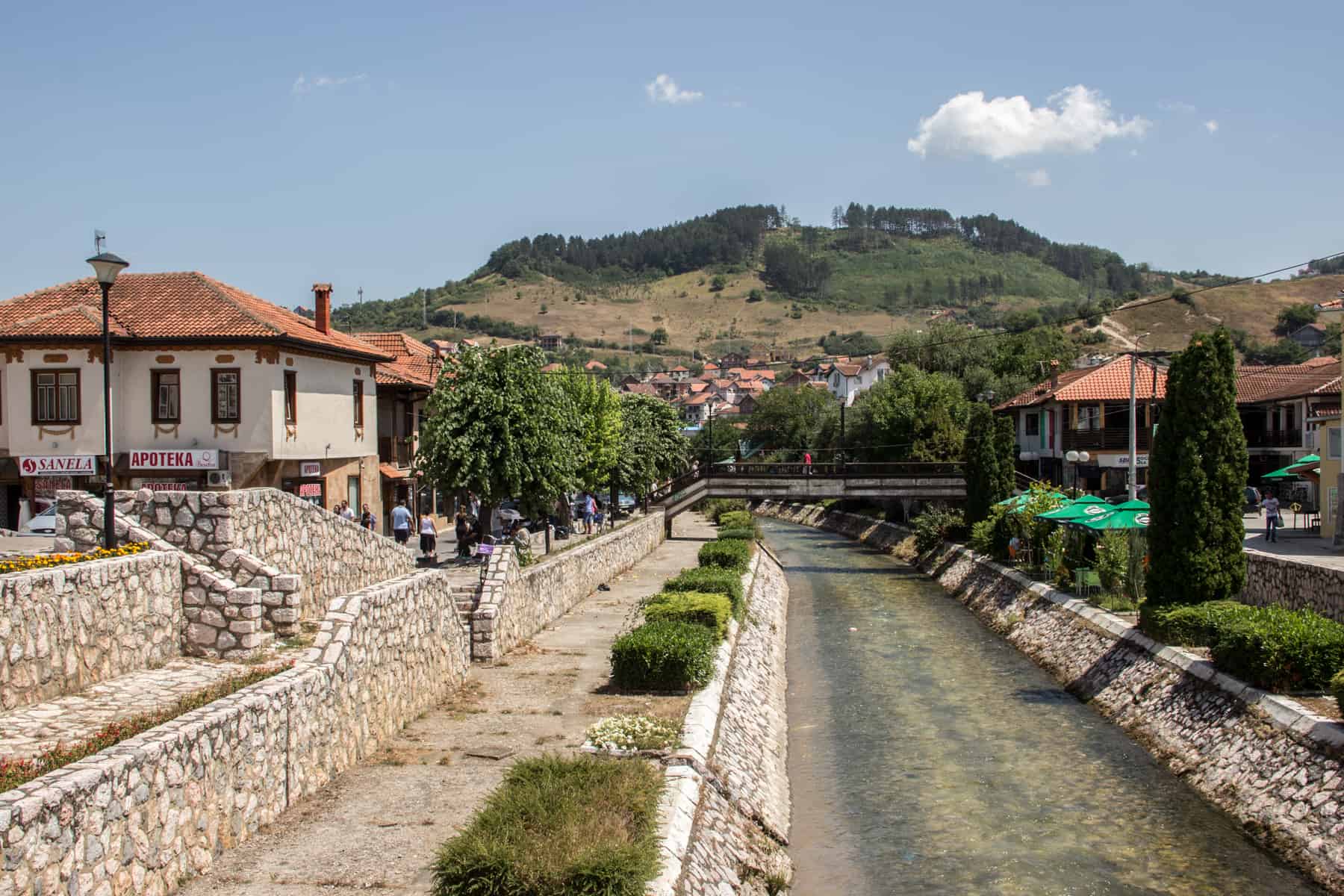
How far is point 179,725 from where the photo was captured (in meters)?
9.42

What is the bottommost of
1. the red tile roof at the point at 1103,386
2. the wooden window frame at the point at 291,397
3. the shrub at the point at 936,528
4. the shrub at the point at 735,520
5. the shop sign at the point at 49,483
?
the shrub at the point at 735,520

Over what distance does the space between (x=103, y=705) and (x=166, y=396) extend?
72.7ft

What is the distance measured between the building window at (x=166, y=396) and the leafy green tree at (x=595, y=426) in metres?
16.2

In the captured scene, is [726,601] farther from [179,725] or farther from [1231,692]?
[179,725]

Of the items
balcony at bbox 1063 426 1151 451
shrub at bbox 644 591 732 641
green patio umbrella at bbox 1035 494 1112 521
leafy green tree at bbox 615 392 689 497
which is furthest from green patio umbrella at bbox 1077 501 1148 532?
balcony at bbox 1063 426 1151 451

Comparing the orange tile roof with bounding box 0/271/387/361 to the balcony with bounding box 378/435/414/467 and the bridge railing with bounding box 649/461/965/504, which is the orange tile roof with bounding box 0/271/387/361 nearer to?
the balcony with bounding box 378/435/414/467

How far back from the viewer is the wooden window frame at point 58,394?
100 ft

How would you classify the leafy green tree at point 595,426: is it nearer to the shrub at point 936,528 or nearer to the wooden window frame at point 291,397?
the wooden window frame at point 291,397

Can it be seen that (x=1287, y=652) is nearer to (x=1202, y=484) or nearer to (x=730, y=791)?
(x=1202, y=484)

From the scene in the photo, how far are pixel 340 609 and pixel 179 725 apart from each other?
176 inches

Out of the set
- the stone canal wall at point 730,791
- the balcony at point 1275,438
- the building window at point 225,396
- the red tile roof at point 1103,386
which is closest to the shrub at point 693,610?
the stone canal wall at point 730,791

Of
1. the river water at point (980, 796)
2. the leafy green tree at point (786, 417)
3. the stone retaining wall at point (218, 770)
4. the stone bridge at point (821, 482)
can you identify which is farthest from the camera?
the leafy green tree at point (786, 417)

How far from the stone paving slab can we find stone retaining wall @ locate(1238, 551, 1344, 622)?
61.1 ft

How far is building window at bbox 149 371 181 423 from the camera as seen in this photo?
31391mm
